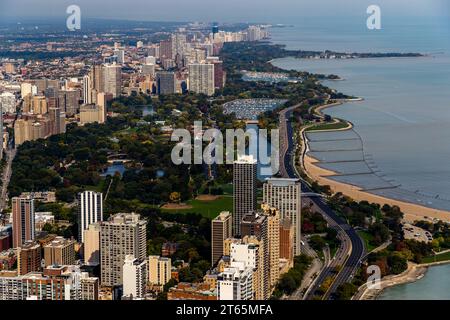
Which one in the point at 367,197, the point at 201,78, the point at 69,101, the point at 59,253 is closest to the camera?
the point at 59,253

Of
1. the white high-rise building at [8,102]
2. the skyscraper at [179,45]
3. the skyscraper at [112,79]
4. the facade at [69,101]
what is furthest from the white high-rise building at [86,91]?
the skyscraper at [179,45]

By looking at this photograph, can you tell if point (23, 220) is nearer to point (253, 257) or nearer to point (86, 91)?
point (253, 257)

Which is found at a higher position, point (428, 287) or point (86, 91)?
point (86, 91)

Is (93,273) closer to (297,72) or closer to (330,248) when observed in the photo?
(330,248)

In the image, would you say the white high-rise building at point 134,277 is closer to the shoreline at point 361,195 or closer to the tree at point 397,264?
the tree at point 397,264

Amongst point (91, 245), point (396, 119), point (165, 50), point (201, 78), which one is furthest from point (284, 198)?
point (165, 50)
